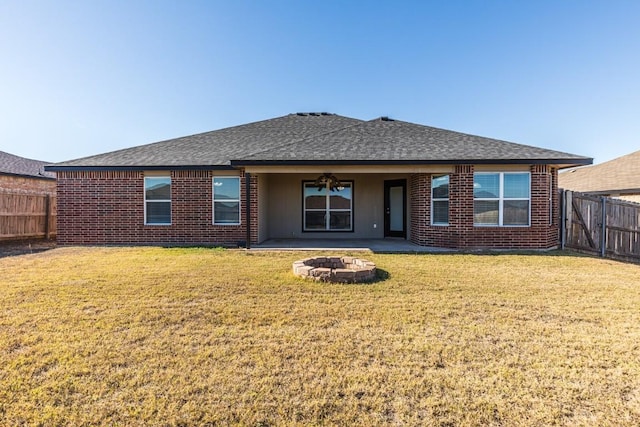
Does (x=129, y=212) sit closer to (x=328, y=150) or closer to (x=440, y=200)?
(x=328, y=150)

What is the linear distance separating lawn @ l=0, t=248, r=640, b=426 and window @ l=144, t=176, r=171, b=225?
4.96 m

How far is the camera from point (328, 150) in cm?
1024

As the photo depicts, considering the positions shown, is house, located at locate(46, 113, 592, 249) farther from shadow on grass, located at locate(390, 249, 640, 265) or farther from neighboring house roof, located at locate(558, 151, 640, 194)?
neighboring house roof, located at locate(558, 151, 640, 194)

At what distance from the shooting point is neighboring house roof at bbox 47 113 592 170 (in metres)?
9.47

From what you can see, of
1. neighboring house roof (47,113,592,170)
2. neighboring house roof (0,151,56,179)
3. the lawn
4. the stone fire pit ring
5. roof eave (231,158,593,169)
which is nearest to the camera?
the lawn

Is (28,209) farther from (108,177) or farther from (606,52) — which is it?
(606,52)

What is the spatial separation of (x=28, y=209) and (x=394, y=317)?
1496 centimetres

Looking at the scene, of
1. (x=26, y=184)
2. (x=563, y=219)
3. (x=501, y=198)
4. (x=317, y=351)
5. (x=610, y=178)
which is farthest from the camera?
(x=610, y=178)

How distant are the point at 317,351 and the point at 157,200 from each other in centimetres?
971

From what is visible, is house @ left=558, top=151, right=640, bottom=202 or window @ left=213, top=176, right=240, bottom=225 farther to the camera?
house @ left=558, top=151, right=640, bottom=202

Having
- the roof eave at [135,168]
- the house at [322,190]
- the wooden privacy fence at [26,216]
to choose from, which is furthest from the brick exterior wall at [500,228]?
the wooden privacy fence at [26,216]

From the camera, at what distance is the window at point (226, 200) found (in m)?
11.0

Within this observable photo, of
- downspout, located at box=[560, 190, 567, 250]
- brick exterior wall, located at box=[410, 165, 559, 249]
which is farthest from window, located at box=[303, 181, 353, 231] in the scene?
downspout, located at box=[560, 190, 567, 250]

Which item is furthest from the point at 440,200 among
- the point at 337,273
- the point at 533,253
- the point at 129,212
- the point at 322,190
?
the point at 129,212
